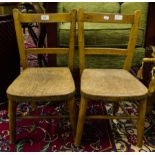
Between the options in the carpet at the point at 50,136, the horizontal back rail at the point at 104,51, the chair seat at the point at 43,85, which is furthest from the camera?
the horizontal back rail at the point at 104,51

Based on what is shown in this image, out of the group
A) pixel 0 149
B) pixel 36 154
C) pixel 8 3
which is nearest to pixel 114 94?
pixel 36 154

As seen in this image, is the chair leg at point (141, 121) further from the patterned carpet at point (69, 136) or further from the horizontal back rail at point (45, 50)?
the horizontal back rail at point (45, 50)

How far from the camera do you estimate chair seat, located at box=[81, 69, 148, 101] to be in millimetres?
1301

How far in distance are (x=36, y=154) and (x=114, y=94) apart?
55cm

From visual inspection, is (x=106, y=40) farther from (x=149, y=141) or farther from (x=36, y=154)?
(x=36, y=154)

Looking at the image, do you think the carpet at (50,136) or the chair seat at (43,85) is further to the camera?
the carpet at (50,136)

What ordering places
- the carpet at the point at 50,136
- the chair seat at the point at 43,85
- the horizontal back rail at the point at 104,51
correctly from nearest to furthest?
1. the chair seat at the point at 43,85
2. the carpet at the point at 50,136
3. the horizontal back rail at the point at 104,51

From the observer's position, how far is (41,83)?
1.43 m

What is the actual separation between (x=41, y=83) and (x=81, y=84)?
0.22 metres

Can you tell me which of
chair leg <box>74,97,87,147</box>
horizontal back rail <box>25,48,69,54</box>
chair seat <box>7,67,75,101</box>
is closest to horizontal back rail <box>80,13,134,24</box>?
horizontal back rail <box>25,48,69,54</box>

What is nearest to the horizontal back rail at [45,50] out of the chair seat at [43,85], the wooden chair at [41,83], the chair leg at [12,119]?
the wooden chair at [41,83]

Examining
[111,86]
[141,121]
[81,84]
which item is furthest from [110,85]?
[141,121]

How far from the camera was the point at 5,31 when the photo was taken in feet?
5.87

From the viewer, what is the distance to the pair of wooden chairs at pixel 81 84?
130 centimetres
